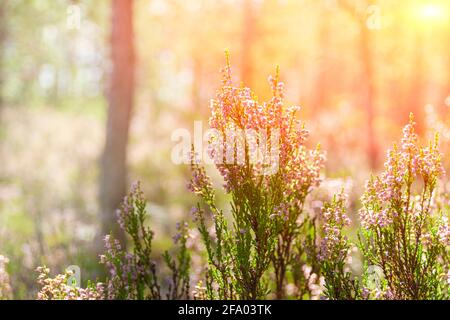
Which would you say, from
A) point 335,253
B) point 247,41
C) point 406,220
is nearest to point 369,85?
point 247,41

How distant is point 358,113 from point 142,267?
64.5 feet

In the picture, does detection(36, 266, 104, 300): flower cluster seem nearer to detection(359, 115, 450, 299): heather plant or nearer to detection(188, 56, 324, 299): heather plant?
detection(188, 56, 324, 299): heather plant

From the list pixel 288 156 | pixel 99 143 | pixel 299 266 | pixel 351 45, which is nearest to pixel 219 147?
pixel 288 156

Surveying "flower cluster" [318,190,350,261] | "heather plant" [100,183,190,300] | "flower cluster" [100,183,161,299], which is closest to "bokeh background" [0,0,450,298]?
"flower cluster" [318,190,350,261]

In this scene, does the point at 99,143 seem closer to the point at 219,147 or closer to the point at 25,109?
the point at 25,109

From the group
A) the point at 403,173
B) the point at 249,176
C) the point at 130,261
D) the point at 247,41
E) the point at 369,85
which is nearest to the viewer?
the point at 403,173

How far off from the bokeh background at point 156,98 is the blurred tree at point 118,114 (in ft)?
0.06

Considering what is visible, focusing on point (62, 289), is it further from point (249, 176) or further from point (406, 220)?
point (406, 220)

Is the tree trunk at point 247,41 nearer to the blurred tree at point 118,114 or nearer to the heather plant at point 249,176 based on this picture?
the blurred tree at point 118,114

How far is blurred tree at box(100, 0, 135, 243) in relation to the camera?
9828 millimetres

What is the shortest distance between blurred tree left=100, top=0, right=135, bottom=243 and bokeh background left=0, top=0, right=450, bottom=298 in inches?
0.7

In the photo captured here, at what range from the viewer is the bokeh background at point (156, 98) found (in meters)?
10.3

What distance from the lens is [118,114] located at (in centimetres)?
1010

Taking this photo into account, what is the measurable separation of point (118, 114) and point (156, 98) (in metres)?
19.2
